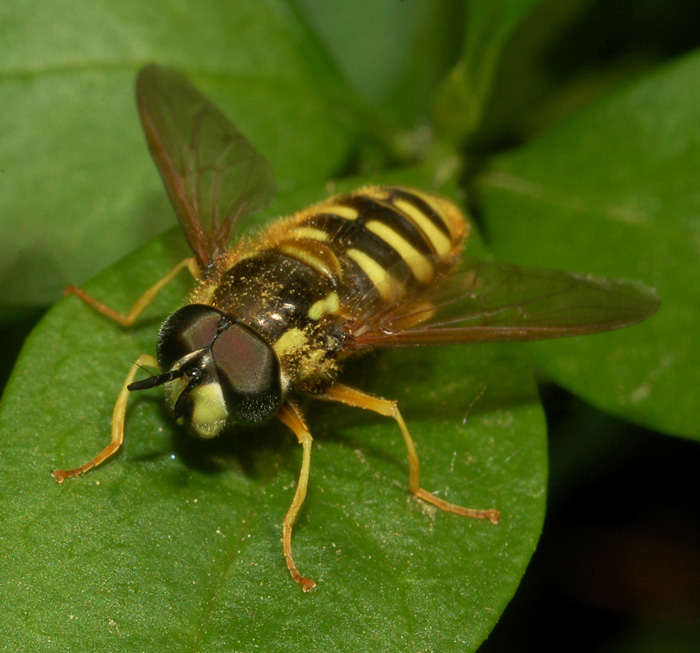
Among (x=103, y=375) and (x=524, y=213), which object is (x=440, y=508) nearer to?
(x=103, y=375)

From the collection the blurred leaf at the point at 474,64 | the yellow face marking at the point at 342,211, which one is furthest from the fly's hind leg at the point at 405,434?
the blurred leaf at the point at 474,64

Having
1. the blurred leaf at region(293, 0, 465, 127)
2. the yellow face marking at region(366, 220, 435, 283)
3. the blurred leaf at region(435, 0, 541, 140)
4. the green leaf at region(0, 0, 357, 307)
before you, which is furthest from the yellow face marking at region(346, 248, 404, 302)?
the blurred leaf at region(293, 0, 465, 127)

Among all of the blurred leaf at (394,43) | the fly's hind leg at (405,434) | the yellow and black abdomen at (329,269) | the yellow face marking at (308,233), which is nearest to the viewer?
the fly's hind leg at (405,434)

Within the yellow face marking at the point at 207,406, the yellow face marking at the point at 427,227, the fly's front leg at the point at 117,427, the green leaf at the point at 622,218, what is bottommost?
the green leaf at the point at 622,218

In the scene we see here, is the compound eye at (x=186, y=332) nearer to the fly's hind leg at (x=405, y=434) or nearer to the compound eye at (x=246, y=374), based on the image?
the compound eye at (x=246, y=374)

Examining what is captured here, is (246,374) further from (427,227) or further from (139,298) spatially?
(427,227)

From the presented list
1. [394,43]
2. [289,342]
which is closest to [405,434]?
[289,342]

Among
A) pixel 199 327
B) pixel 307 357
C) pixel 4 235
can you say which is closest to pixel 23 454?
pixel 199 327
